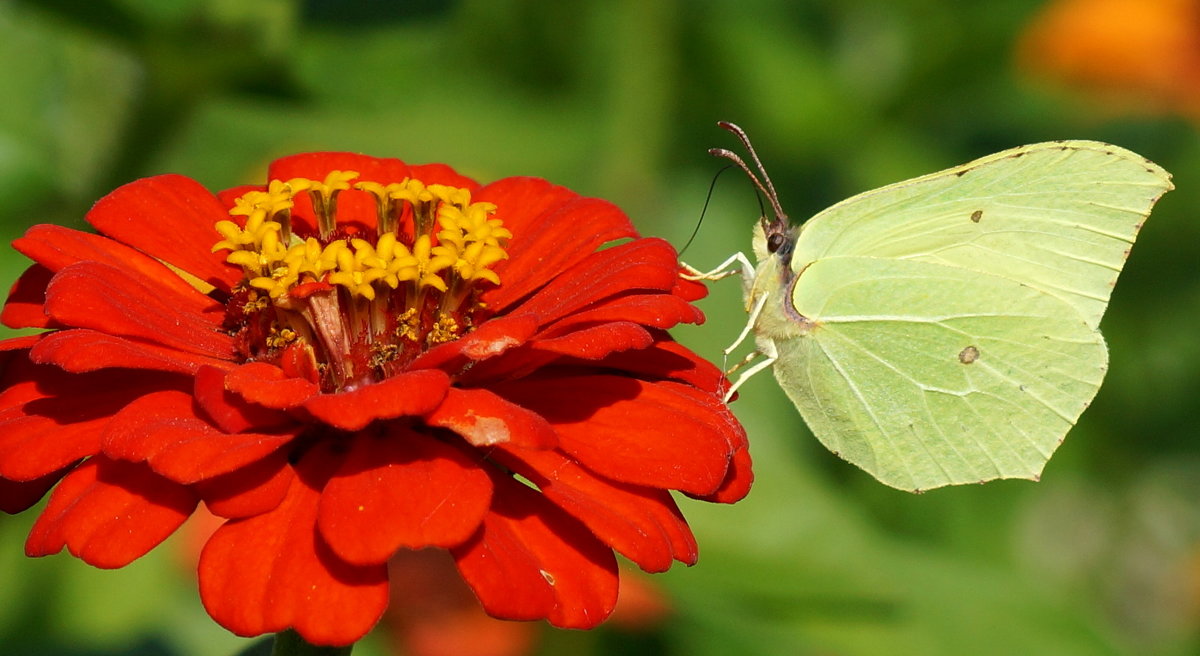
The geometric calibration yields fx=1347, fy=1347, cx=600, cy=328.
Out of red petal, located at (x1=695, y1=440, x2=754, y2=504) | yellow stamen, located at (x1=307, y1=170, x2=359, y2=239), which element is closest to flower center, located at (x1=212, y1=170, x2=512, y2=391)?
yellow stamen, located at (x1=307, y1=170, x2=359, y2=239)

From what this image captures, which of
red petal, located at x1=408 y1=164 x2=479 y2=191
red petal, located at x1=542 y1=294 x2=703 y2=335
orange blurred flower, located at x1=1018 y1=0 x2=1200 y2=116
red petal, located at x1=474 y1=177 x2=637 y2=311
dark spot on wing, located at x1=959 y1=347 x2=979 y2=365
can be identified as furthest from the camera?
orange blurred flower, located at x1=1018 y1=0 x2=1200 y2=116

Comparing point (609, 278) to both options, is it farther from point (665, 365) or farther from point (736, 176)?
point (736, 176)

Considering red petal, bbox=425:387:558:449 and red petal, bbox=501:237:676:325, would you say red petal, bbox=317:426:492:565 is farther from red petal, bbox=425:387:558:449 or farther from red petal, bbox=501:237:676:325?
red petal, bbox=501:237:676:325

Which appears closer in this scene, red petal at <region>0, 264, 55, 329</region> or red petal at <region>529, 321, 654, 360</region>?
red petal at <region>529, 321, 654, 360</region>

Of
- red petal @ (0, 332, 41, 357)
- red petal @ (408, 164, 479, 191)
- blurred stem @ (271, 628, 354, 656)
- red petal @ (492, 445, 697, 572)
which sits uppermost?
red petal @ (0, 332, 41, 357)

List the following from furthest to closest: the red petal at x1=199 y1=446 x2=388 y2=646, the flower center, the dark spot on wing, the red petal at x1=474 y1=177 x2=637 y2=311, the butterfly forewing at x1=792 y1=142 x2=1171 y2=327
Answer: the dark spot on wing, the butterfly forewing at x1=792 y1=142 x2=1171 y2=327, the red petal at x1=474 y1=177 x2=637 y2=311, the flower center, the red petal at x1=199 y1=446 x2=388 y2=646

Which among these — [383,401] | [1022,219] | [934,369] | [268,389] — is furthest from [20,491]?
[1022,219]
